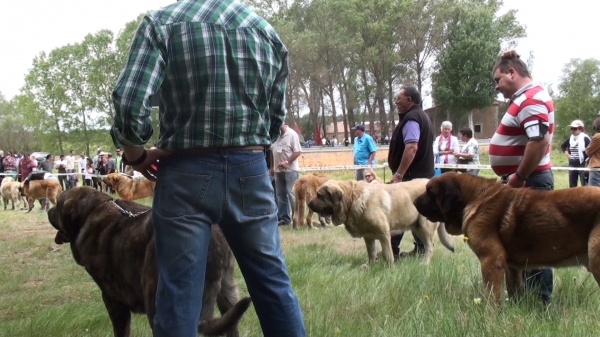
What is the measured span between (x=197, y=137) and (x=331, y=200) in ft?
13.3

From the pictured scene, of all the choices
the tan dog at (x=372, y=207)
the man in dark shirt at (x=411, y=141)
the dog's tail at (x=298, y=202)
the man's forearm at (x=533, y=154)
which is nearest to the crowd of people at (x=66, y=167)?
the dog's tail at (x=298, y=202)

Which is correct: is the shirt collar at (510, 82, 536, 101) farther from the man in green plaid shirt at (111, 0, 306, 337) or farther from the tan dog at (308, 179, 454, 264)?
the tan dog at (308, 179, 454, 264)

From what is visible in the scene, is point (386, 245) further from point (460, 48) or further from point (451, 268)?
point (460, 48)

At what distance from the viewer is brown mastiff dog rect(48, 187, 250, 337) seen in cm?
276

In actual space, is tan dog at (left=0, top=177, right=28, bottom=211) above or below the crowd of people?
below

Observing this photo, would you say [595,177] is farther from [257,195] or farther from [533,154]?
[257,195]

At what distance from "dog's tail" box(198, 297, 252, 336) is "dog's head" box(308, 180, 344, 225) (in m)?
3.43

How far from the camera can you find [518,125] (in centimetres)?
352

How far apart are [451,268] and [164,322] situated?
309 centimetres

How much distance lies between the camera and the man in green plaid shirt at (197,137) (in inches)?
78.4

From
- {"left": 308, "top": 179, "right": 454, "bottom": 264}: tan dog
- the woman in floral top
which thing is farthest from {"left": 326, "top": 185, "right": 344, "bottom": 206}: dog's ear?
the woman in floral top

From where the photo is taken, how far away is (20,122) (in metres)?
66.1

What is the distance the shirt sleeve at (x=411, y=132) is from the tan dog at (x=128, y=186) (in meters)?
9.71

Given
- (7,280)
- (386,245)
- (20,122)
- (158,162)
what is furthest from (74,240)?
(20,122)
